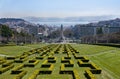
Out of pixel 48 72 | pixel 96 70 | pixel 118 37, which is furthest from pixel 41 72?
pixel 118 37

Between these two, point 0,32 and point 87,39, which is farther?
point 87,39

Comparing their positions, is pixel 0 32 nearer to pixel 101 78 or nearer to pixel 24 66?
pixel 24 66

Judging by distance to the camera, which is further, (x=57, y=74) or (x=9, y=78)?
(x=57, y=74)

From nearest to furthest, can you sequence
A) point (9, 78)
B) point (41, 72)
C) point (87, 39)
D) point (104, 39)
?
point (9, 78) < point (41, 72) < point (104, 39) < point (87, 39)

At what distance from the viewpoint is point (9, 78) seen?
2262cm

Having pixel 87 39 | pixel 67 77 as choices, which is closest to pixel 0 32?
pixel 87 39

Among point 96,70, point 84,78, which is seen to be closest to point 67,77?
point 84,78

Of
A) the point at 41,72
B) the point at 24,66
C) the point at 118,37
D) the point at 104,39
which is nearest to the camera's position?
the point at 41,72

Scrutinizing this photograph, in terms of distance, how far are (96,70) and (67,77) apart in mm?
3465

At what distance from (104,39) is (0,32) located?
48464mm

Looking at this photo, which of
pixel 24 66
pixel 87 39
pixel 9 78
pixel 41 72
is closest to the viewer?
pixel 9 78

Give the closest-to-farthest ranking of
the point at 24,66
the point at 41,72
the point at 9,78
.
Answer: the point at 9,78, the point at 41,72, the point at 24,66

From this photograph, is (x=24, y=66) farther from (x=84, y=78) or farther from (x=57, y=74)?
(x=84, y=78)

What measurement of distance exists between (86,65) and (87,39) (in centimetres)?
14350
